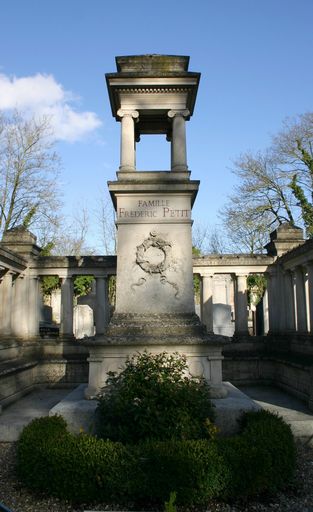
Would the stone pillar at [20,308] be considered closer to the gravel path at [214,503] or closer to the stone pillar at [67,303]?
the stone pillar at [67,303]

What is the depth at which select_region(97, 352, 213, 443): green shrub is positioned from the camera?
6.54 m

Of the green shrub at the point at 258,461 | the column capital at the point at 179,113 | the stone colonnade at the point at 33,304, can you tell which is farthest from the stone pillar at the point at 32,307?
the green shrub at the point at 258,461

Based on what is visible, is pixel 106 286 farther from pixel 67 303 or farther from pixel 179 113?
pixel 179 113

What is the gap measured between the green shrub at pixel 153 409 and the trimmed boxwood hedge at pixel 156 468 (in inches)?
17.0

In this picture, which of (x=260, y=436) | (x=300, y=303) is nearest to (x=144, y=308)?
(x=260, y=436)

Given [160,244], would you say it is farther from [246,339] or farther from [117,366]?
[246,339]

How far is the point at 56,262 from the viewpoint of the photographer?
17.5m

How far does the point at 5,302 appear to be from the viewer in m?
15.8

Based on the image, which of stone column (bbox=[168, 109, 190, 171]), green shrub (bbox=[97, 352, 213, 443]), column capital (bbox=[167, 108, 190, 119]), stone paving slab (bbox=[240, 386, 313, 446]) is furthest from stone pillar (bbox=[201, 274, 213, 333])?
green shrub (bbox=[97, 352, 213, 443])

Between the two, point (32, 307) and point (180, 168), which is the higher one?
point (180, 168)

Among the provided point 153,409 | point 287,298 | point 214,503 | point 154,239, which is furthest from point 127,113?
point 287,298

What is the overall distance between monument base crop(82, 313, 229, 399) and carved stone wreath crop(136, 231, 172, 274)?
131 centimetres

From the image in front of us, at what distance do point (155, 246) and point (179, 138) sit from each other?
2646 millimetres

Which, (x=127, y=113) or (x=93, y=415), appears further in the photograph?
(x=127, y=113)
